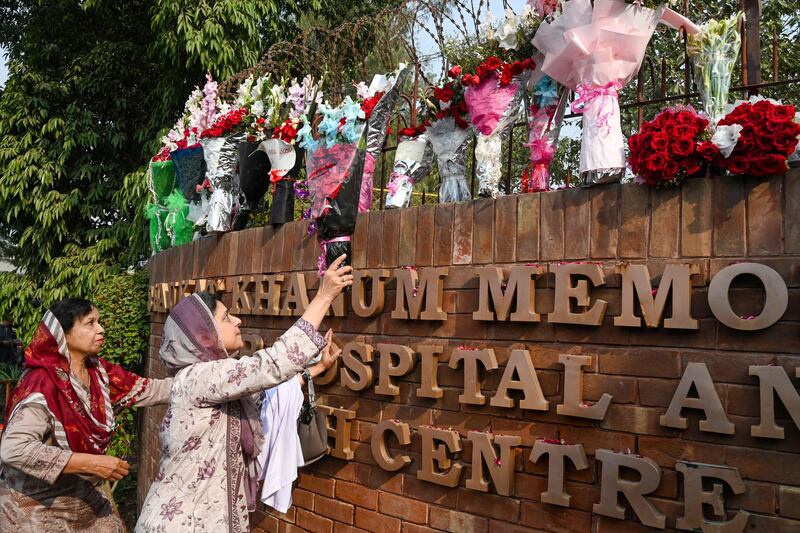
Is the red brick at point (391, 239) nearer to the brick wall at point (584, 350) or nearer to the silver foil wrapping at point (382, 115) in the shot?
the brick wall at point (584, 350)

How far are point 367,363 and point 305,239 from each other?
82cm

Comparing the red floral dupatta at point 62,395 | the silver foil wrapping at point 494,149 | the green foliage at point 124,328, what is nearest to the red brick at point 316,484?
the red floral dupatta at point 62,395

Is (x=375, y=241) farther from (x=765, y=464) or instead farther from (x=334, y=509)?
(x=765, y=464)

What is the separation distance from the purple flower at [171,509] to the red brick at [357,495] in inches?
42.9

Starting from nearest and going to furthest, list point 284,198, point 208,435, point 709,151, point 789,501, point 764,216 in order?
point 789,501
point 764,216
point 709,151
point 208,435
point 284,198

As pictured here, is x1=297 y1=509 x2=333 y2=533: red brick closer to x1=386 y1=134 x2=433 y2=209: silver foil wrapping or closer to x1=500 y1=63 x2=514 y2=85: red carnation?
x1=386 y1=134 x2=433 y2=209: silver foil wrapping

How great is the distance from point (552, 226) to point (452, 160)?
862mm

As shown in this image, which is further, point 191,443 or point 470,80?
point 470,80

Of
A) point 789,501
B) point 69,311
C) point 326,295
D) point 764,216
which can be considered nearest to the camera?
point 789,501

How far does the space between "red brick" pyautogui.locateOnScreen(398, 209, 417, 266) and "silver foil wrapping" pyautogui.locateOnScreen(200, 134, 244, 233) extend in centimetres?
164

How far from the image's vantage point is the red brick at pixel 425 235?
3277 millimetres

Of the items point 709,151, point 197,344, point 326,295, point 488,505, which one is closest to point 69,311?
point 197,344

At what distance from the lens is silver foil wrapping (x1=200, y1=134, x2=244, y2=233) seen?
4660mm

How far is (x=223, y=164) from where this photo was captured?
4.75 m
